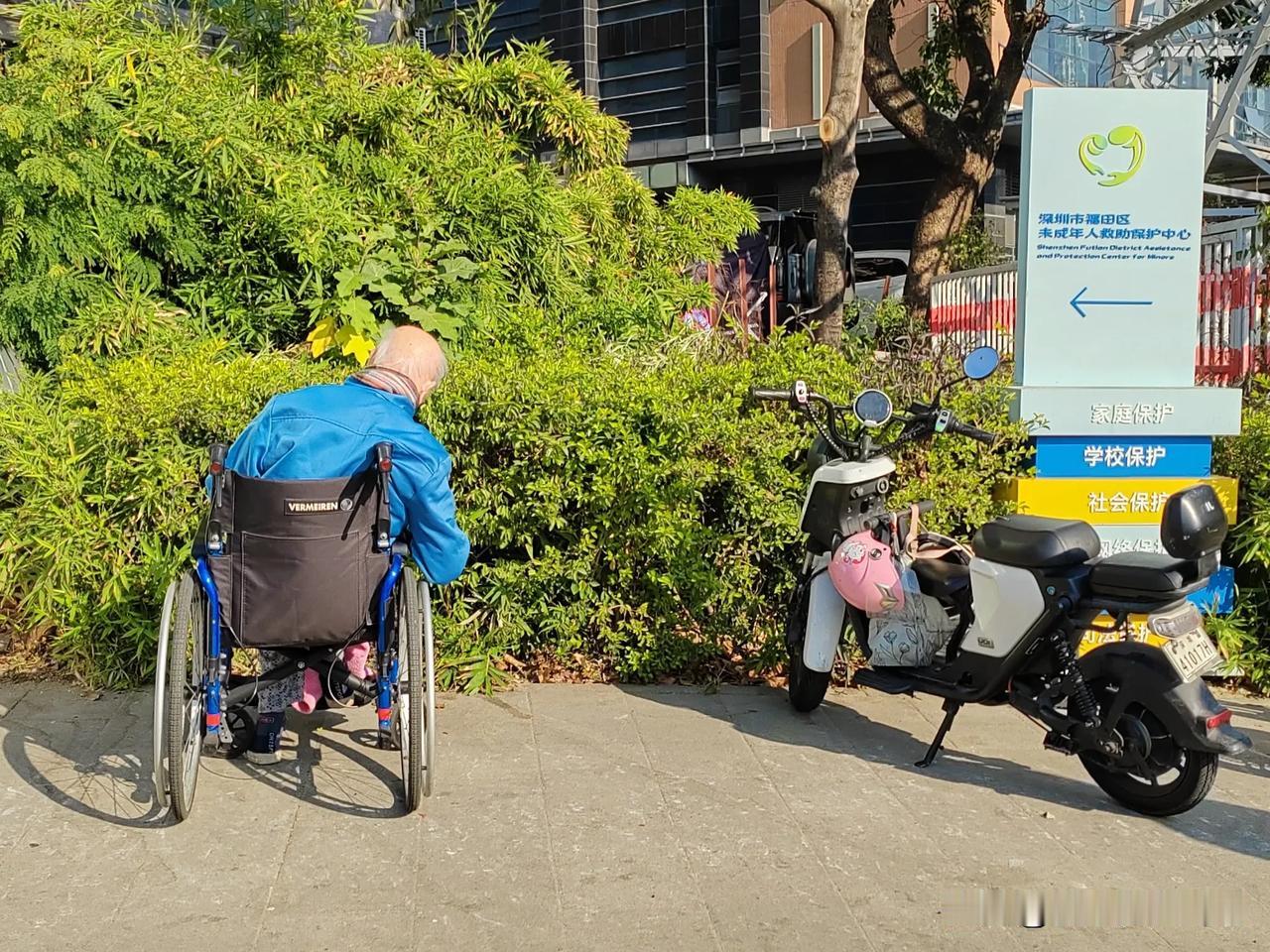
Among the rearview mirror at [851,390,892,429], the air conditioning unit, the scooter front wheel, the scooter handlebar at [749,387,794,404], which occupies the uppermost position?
the air conditioning unit

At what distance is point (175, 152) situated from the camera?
6785 mm

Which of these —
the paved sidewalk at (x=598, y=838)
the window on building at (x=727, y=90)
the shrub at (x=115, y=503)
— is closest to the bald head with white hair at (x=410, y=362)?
the shrub at (x=115, y=503)

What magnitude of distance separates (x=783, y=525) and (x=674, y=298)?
9.71 feet

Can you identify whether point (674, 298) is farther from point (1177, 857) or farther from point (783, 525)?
point (1177, 857)

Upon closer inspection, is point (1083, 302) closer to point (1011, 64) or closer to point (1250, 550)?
point (1250, 550)

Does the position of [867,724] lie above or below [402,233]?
below

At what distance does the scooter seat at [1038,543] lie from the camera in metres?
4.29

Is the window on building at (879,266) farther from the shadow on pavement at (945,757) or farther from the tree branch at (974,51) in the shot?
the shadow on pavement at (945,757)

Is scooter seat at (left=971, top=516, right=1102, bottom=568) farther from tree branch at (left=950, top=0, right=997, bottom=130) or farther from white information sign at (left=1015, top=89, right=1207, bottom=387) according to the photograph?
tree branch at (left=950, top=0, right=997, bottom=130)

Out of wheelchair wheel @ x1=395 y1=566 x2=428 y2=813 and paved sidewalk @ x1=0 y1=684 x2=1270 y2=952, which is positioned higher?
wheelchair wheel @ x1=395 y1=566 x2=428 y2=813

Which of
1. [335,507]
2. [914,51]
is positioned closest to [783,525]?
[335,507]

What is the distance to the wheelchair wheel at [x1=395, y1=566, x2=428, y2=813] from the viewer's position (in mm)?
3875

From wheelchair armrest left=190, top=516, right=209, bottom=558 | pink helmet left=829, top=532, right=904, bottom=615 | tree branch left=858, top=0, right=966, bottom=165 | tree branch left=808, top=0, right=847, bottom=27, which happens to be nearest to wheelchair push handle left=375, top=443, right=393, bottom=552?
wheelchair armrest left=190, top=516, right=209, bottom=558

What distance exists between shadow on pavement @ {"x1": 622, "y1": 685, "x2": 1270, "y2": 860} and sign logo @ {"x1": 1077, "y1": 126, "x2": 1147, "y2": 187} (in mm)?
2336
